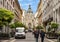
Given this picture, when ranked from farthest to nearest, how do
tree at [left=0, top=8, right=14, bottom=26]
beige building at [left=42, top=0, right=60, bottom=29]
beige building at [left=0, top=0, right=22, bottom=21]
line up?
beige building at [left=0, top=0, right=22, bottom=21]
beige building at [left=42, top=0, right=60, bottom=29]
tree at [left=0, top=8, right=14, bottom=26]

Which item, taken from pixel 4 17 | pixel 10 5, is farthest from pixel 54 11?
pixel 4 17

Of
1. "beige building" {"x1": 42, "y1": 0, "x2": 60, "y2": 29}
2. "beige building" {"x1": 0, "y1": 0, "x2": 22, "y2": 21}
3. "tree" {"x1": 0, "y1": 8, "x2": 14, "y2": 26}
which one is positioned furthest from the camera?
"beige building" {"x1": 0, "y1": 0, "x2": 22, "y2": 21}

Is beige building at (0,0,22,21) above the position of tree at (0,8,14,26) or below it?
above

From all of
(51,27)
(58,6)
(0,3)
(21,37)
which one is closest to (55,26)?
(51,27)

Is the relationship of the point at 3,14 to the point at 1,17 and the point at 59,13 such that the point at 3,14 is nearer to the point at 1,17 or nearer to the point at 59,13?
the point at 1,17

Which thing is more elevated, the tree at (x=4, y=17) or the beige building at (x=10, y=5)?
the beige building at (x=10, y=5)

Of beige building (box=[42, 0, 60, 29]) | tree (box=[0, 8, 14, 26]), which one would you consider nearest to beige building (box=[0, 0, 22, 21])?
beige building (box=[42, 0, 60, 29])

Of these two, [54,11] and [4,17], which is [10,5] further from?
[4,17]

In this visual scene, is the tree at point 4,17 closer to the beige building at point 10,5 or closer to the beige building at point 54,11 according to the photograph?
the beige building at point 10,5

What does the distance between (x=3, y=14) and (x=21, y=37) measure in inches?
503

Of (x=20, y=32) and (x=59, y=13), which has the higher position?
(x=59, y=13)

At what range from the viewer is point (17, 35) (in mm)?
51188

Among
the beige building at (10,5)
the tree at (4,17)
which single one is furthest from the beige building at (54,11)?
the tree at (4,17)

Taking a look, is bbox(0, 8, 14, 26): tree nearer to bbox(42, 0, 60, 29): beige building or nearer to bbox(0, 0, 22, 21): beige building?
bbox(0, 0, 22, 21): beige building
